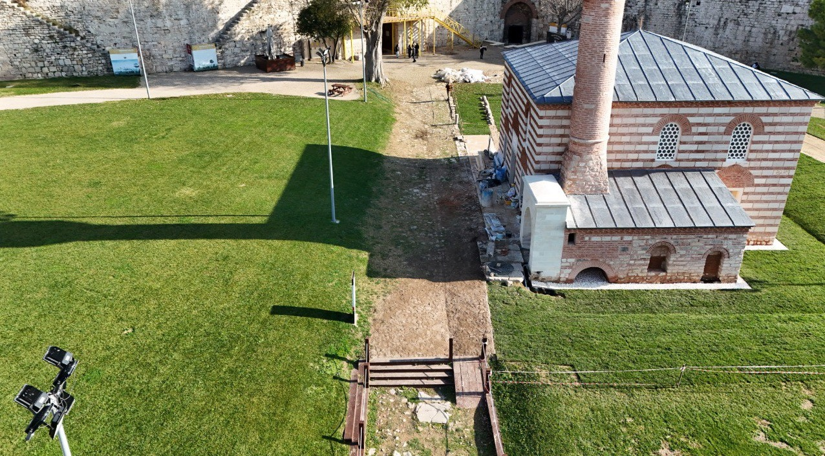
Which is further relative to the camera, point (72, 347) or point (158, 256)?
point (158, 256)

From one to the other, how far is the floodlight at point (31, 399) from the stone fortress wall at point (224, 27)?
38.3m

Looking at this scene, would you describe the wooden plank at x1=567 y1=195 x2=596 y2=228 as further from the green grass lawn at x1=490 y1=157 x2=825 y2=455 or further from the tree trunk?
the tree trunk

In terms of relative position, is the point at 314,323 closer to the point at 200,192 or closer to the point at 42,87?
the point at 200,192

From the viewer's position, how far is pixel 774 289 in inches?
826

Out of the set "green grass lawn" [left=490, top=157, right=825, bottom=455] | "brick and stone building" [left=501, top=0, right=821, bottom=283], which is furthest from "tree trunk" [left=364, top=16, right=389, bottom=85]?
"green grass lawn" [left=490, top=157, right=825, bottom=455]

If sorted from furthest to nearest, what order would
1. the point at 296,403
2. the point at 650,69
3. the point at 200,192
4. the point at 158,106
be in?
the point at 158,106
the point at 200,192
the point at 650,69
the point at 296,403

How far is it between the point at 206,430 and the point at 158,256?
832 centimetres

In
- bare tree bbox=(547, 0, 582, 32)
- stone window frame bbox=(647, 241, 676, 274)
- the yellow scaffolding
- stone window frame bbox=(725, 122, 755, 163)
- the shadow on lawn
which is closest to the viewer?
stone window frame bbox=(647, 241, 676, 274)

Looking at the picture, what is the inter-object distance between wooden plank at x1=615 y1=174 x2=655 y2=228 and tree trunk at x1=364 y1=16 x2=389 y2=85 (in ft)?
76.1

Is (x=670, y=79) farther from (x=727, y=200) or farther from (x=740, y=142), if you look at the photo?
(x=727, y=200)

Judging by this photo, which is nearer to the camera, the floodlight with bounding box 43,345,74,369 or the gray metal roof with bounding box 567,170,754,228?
the floodlight with bounding box 43,345,74,369

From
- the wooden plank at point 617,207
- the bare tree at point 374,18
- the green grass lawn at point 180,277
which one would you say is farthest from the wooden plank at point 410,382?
the bare tree at point 374,18

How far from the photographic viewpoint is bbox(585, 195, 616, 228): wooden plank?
20438 millimetres

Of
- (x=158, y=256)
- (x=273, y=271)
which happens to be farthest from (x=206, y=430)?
(x=158, y=256)
